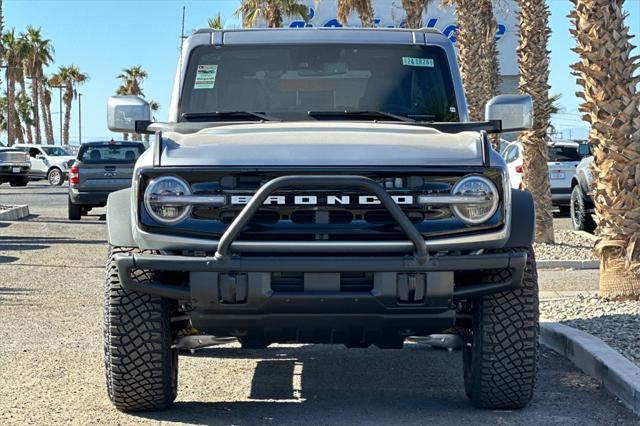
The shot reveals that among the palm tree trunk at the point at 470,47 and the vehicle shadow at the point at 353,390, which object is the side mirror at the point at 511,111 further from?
the palm tree trunk at the point at 470,47

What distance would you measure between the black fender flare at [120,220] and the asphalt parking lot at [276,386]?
Result: 0.97 m

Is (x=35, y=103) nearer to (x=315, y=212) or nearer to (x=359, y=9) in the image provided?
(x=359, y=9)

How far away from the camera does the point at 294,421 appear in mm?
6969

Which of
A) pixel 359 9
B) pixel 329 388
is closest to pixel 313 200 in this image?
pixel 329 388

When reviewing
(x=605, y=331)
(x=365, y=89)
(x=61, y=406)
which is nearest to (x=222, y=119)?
(x=365, y=89)

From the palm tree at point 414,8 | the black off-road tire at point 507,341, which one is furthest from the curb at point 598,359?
the palm tree at point 414,8

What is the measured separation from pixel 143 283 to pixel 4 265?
10.9m

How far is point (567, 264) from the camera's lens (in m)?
16.8

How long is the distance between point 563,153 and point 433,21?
3723 centimetres

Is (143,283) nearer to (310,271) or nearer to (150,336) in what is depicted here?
(150,336)

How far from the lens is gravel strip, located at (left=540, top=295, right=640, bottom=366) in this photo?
29.2 ft

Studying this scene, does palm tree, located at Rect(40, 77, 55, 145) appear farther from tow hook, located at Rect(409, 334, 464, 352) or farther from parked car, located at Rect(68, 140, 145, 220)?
tow hook, located at Rect(409, 334, 464, 352)

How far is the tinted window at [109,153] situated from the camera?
26547 mm

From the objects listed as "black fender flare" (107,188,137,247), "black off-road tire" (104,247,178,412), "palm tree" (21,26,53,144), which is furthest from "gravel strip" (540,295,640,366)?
"palm tree" (21,26,53,144)
